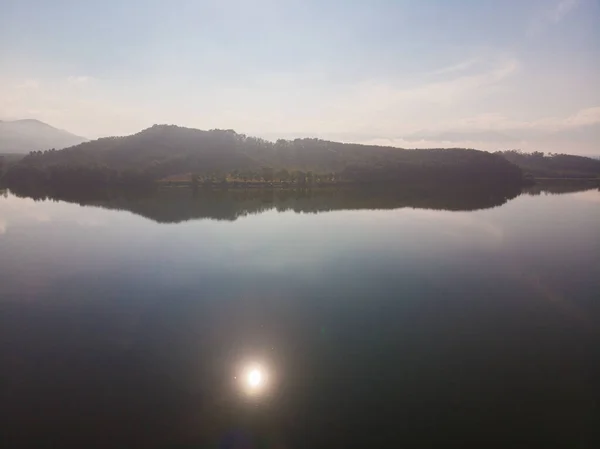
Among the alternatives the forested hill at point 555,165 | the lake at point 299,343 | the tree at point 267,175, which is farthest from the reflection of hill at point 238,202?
the forested hill at point 555,165

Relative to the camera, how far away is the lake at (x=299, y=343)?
29.9 ft

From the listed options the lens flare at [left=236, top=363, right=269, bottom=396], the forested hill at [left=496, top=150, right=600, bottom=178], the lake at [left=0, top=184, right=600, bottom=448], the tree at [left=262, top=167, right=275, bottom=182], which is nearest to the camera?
the lake at [left=0, top=184, right=600, bottom=448]

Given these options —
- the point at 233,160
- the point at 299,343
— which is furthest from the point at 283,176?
the point at 299,343

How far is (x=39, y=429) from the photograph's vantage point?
29.5 ft

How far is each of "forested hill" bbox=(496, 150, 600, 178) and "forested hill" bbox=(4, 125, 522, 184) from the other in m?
27.7

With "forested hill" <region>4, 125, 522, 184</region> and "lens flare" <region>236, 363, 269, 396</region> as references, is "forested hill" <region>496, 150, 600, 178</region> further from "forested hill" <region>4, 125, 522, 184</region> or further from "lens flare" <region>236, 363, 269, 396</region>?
"lens flare" <region>236, 363, 269, 396</region>

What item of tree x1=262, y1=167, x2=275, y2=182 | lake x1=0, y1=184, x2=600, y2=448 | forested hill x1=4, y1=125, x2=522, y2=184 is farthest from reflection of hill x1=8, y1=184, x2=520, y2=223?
forested hill x1=4, y1=125, x2=522, y2=184

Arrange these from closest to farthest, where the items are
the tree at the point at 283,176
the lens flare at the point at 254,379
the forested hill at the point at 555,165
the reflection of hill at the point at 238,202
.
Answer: the lens flare at the point at 254,379 < the reflection of hill at the point at 238,202 < the tree at the point at 283,176 < the forested hill at the point at 555,165

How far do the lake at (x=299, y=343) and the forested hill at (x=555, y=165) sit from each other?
112828 millimetres

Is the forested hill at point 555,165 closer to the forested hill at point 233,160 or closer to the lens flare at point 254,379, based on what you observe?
the forested hill at point 233,160

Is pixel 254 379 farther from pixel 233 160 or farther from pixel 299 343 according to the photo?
pixel 233 160

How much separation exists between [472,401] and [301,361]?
4.97 meters

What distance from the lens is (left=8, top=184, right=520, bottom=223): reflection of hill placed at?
46.4 m

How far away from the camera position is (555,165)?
140250 mm
